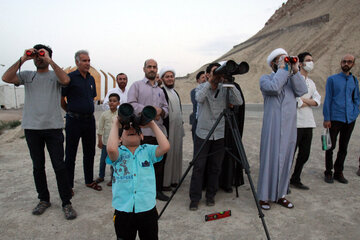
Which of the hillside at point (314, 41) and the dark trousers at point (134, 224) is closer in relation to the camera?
the dark trousers at point (134, 224)

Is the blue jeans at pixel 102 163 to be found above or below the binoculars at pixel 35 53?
below

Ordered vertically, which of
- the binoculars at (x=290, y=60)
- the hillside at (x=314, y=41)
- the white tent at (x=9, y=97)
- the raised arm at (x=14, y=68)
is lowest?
the white tent at (x=9, y=97)

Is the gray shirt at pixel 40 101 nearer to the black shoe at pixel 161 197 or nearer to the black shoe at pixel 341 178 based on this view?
the black shoe at pixel 161 197

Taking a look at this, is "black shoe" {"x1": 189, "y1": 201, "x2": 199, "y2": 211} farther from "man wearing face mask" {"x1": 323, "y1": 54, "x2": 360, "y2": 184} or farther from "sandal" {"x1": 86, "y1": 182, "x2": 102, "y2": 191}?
"man wearing face mask" {"x1": 323, "y1": 54, "x2": 360, "y2": 184}

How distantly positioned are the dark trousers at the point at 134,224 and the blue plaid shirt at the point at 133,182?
2.0 inches

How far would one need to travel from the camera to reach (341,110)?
4180 millimetres

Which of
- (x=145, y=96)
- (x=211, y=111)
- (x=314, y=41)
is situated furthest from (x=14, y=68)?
(x=314, y=41)

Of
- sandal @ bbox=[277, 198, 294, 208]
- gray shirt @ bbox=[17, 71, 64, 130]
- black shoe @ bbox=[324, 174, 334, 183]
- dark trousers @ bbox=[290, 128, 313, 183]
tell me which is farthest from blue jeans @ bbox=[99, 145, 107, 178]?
black shoe @ bbox=[324, 174, 334, 183]

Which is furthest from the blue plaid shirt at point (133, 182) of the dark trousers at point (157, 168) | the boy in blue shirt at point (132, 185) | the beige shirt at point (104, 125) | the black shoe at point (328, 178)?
the black shoe at point (328, 178)

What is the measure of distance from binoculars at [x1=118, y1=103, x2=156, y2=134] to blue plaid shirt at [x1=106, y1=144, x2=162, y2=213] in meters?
0.20

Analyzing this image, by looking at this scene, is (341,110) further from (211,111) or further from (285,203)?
(211,111)

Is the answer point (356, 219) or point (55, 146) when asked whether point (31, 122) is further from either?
point (356, 219)

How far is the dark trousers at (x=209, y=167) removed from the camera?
11.0 ft

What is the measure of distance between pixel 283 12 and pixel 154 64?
2132 inches
